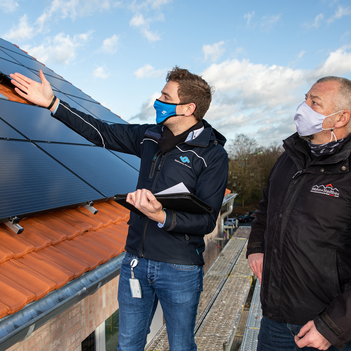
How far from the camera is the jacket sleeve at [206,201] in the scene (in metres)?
2.25

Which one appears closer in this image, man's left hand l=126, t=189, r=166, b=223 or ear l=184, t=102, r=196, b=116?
man's left hand l=126, t=189, r=166, b=223

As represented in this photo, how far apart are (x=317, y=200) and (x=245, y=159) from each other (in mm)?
44249

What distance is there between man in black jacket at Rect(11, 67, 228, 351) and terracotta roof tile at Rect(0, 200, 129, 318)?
647 millimetres

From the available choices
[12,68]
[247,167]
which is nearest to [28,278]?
[12,68]

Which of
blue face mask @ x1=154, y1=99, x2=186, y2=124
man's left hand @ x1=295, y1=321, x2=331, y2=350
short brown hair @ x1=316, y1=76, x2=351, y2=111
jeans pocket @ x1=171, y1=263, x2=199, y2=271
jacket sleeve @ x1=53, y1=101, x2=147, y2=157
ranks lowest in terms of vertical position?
man's left hand @ x1=295, y1=321, x2=331, y2=350

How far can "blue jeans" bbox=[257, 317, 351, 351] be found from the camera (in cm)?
221

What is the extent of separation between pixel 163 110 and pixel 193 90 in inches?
12.3

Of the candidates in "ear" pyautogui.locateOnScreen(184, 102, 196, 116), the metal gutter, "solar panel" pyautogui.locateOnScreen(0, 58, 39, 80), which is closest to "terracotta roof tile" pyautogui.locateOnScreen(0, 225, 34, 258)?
the metal gutter

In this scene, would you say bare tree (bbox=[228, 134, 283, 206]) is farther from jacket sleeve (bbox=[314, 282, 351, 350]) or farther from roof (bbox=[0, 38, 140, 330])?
jacket sleeve (bbox=[314, 282, 351, 350])

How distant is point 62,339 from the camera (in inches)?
125

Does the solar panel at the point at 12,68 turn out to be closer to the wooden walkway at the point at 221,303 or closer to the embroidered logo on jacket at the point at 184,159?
the embroidered logo on jacket at the point at 184,159

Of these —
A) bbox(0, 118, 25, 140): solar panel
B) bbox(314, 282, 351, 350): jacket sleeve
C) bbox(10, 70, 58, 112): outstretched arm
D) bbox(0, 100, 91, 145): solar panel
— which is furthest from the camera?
bbox(0, 100, 91, 145): solar panel

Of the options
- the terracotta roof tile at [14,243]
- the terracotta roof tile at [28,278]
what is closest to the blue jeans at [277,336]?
the terracotta roof tile at [28,278]

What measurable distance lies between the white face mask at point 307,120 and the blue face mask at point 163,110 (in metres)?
1.01
